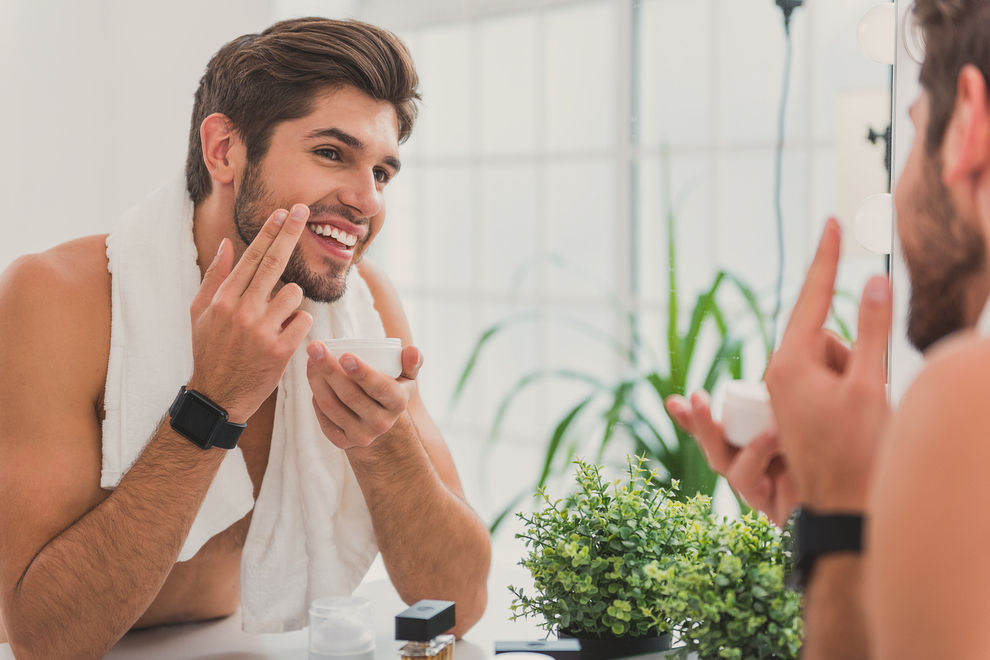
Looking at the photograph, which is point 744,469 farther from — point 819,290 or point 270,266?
point 270,266

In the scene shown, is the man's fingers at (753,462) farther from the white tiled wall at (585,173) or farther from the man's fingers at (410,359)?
the white tiled wall at (585,173)

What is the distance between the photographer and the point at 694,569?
0.88 meters

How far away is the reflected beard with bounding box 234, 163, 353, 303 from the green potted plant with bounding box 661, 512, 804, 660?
0.66 metres

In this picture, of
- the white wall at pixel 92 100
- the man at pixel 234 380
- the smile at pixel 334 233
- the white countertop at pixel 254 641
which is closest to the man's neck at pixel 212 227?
the man at pixel 234 380

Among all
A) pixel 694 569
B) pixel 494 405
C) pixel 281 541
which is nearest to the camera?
pixel 694 569

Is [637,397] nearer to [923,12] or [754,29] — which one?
[754,29]

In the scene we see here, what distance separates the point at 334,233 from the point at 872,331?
2.84ft

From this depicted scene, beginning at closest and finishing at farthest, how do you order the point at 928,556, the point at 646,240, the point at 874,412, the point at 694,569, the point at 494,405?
the point at 928,556 < the point at 874,412 < the point at 694,569 < the point at 646,240 < the point at 494,405

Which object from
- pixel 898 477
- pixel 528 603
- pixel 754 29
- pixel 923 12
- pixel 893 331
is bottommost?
pixel 528 603

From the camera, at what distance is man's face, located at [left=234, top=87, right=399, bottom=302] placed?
132 cm

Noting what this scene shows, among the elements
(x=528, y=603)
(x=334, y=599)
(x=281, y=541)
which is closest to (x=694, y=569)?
(x=528, y=603)

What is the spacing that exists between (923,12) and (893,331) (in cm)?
47

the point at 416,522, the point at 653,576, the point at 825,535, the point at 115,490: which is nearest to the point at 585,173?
the point at 416,522

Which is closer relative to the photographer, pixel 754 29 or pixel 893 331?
pixel 893 331
